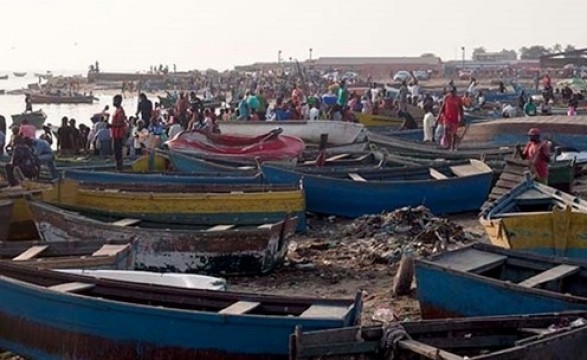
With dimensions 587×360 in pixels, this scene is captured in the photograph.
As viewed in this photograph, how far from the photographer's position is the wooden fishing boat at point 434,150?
1981 cm

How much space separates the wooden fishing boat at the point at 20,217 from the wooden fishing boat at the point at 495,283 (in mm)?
7065

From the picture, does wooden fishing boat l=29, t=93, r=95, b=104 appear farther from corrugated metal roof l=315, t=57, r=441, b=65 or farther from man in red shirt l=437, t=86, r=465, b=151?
man in red shirt l=437, t=86, r=465, b=151

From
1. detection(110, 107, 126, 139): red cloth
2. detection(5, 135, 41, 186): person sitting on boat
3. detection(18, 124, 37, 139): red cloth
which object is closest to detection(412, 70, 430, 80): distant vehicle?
detection(110, 107, 126, 139): red cloth

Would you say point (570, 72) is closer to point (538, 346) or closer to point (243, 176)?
point (243, 176)

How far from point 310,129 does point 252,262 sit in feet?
39.0

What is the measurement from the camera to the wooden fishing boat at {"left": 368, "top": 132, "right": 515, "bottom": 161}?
19.8m

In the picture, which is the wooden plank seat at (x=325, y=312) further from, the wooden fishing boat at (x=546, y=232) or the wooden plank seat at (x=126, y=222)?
the wooden plank seat at (x=126, y=222)

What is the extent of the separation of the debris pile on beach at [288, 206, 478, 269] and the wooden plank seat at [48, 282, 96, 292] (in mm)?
4611

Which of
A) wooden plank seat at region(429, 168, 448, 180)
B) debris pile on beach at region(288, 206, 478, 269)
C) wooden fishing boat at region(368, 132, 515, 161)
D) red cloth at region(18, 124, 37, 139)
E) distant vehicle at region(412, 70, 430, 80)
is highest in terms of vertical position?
distant vehicle at region(412, 70, 430, 80)

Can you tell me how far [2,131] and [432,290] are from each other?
16.5m

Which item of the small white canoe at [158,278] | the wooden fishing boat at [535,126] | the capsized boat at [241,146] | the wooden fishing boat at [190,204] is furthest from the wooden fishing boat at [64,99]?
the small white canoe at [158,278]

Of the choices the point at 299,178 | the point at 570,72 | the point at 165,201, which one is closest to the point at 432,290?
the point at 165,201

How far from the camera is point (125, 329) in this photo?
770cm

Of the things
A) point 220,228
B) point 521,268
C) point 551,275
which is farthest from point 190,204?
point 551,275
